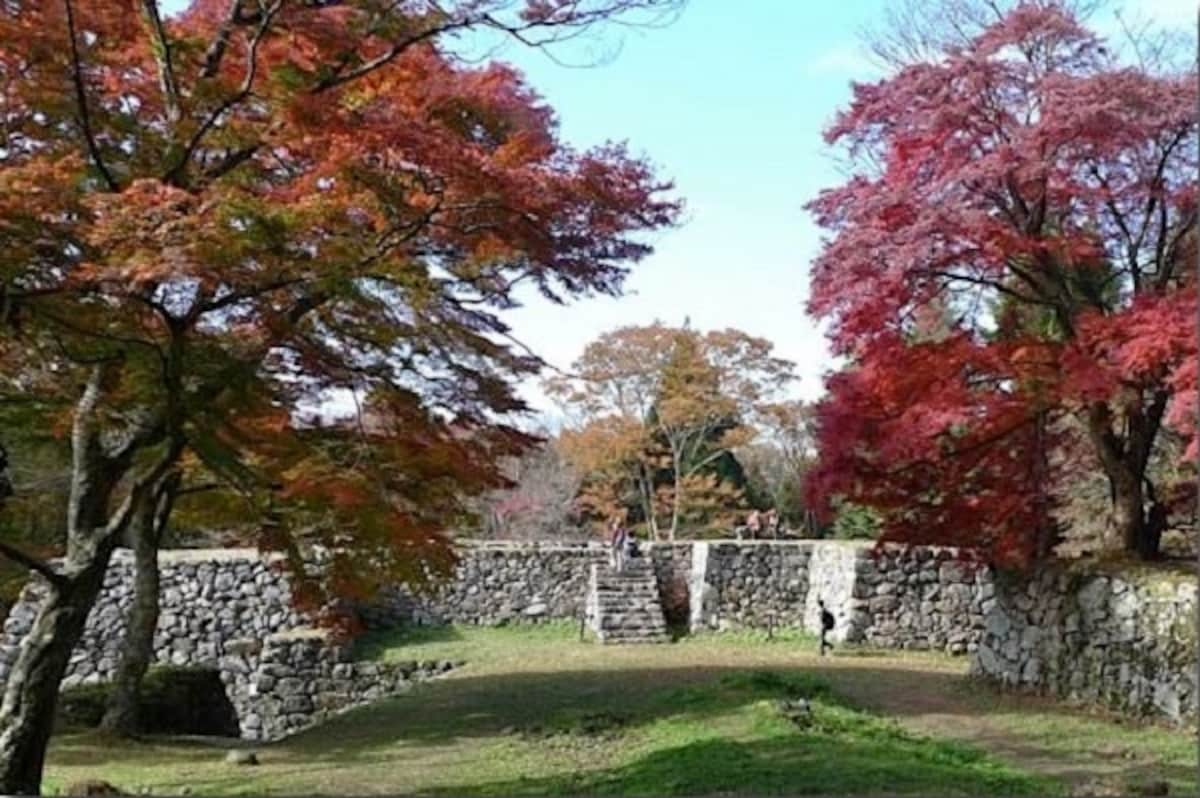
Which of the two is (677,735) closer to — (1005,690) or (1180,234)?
(1005,690)

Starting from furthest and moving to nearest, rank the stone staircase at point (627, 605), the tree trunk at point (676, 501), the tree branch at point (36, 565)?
1. the tree trunk at point (676, 501)
2. the stone staircase at point (627, 605)
3. the tree branch at point (36, 565)

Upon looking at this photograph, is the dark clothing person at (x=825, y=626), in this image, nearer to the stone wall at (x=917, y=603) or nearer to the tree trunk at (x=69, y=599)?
the stone wall at (x=917, y=603)

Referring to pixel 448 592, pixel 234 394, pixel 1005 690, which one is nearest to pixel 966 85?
pixel 1005 690

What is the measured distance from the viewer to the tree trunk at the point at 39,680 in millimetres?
6699

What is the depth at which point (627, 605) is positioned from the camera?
59.2ft

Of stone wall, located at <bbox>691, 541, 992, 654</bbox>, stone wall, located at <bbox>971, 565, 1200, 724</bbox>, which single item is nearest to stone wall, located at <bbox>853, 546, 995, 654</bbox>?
stone wall, located at <bbox>691, 541, 992, 654</bbox>

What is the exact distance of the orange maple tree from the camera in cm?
625

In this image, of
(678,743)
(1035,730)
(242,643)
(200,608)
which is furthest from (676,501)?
(678,743)

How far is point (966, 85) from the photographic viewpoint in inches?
390

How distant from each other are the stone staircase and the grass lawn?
3.01 meters

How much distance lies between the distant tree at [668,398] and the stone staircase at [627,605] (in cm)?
234

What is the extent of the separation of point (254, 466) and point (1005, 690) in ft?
23.8

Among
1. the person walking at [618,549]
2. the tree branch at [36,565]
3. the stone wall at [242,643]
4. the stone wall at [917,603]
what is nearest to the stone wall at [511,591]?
the person walking at [618,549]

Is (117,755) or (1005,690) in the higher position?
(1005,690)
